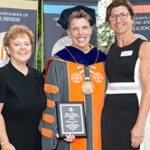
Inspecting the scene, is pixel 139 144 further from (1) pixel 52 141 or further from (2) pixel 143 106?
(1) pixel 52 141

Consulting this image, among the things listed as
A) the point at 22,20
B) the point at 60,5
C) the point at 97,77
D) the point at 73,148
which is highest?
the point at 60,5

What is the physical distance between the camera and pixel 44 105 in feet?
10.5

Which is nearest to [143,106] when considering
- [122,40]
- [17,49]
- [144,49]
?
[144,49]

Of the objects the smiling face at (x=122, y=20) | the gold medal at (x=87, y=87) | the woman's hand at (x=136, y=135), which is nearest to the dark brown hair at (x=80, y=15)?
the smiling face at (x=122, y=20)

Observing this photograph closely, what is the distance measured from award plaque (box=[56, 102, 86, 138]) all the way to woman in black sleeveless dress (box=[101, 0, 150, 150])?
0.32 m

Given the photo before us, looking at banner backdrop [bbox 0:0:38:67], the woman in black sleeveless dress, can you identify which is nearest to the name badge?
the woman in black sleeveless dress

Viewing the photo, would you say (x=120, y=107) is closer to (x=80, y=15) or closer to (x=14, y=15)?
(x=80, y=15)

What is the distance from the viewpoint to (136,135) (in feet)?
8.82

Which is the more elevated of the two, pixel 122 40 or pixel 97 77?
pixel 122 40

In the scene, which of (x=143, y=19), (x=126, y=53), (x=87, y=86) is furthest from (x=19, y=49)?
(x=143, y=19)

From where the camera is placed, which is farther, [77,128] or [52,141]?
[52,141]

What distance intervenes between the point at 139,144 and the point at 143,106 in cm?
41

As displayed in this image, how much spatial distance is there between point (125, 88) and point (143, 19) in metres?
3.45

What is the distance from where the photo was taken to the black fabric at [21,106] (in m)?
2.94
